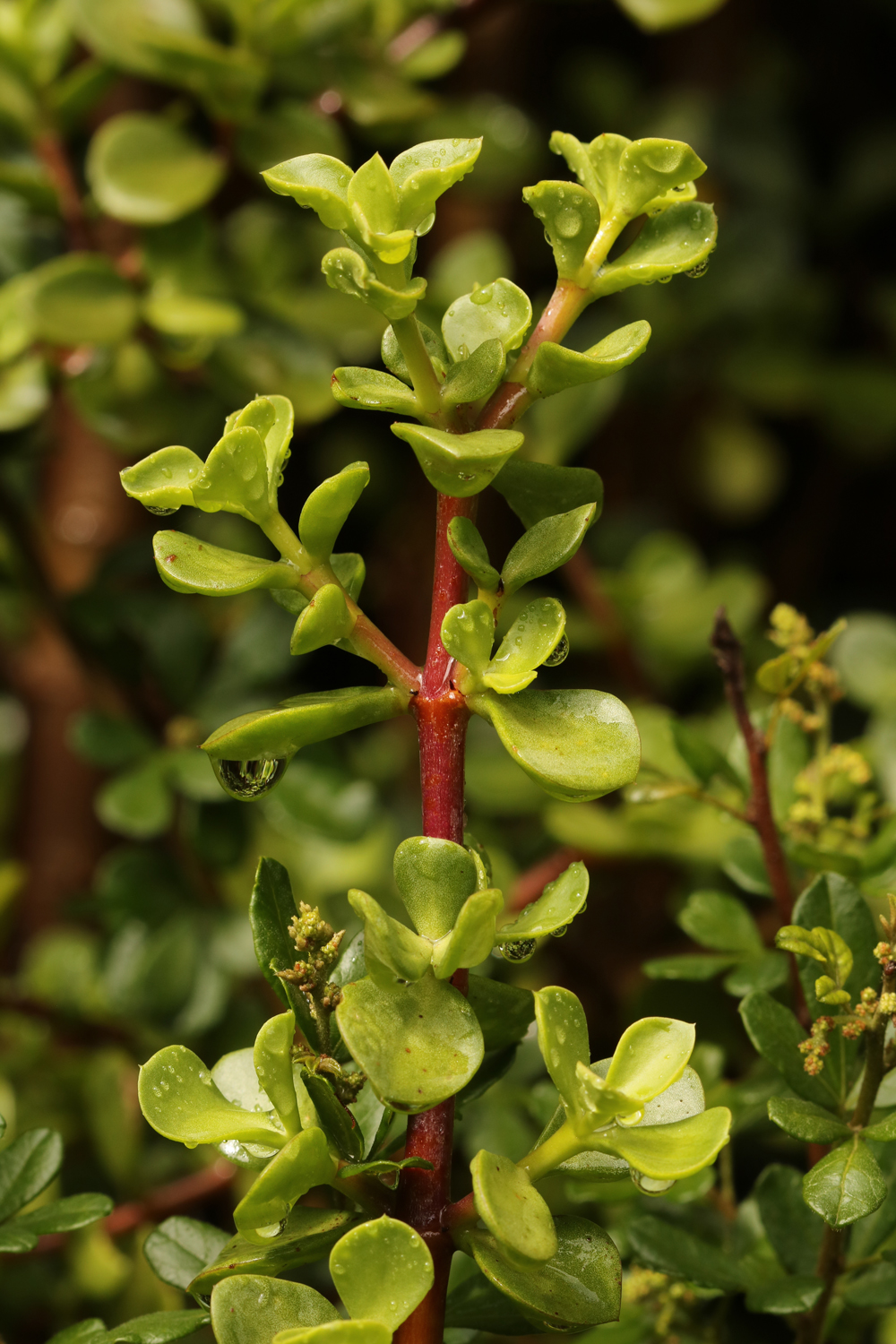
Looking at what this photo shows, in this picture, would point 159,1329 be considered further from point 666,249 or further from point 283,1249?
point 666,249

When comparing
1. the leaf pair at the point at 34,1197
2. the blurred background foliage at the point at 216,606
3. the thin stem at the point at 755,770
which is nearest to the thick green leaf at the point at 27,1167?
the leaf pair at the point at 34,1197

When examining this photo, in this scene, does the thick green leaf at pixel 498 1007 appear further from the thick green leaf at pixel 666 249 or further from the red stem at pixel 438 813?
the thick green leaf at pixel 666 249

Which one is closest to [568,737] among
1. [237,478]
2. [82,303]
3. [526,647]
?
[526,647]

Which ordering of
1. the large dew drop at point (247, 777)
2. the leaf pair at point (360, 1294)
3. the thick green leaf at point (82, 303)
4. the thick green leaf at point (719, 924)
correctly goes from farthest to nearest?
the thick green leaf at point (82, 303) → the thick green leaf at point (719, 924) → the large dew drop at point (247, 777) → the leaf pair at point (360, 1294)

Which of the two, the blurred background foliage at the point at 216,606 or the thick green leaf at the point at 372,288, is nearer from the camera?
the thick green leaf at the point at 372,288

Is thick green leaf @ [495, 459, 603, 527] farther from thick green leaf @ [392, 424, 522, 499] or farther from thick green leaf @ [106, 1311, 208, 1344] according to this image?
thick green leaf @ [106, 1311, 208, 1344]

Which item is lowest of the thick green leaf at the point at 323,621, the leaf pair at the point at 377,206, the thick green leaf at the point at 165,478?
the thick green leaf at the point at 323,621

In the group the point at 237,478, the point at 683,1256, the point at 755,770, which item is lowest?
the point at 683,1256

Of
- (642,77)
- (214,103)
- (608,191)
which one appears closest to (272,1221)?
(608,191)
